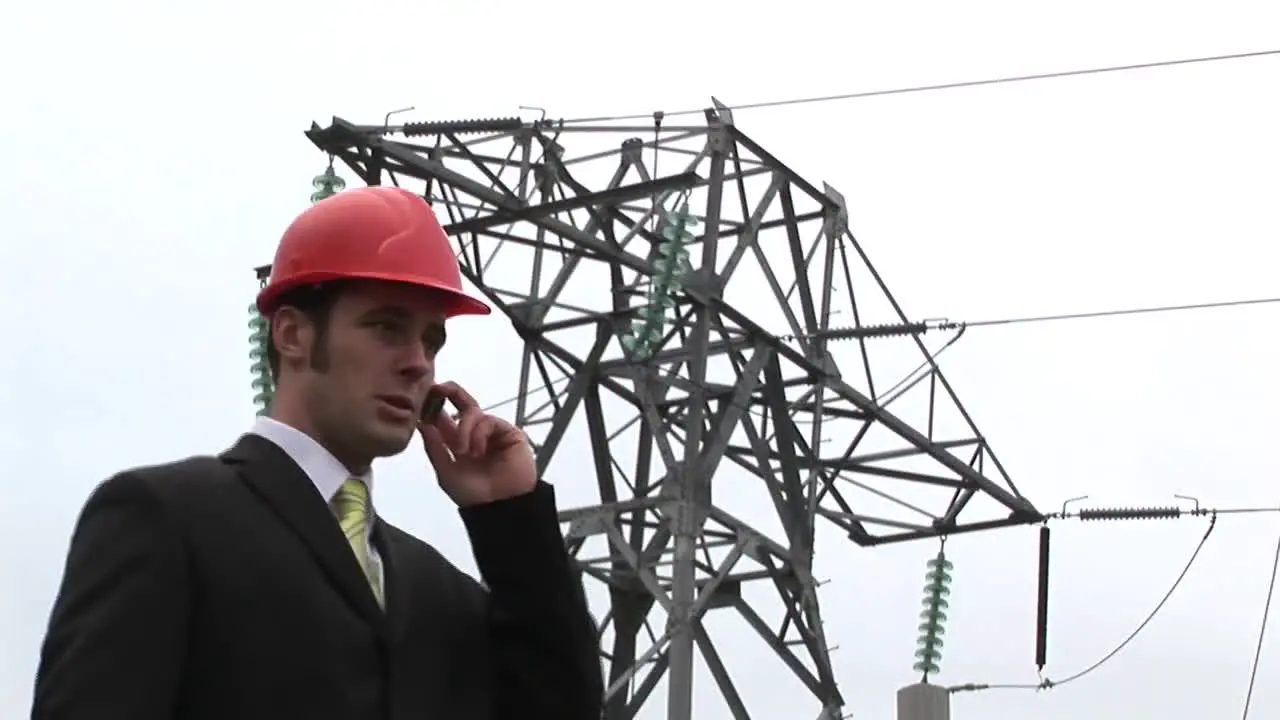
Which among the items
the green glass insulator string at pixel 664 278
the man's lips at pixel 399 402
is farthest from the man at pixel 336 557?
the green glass insulator string at pixel 664 278

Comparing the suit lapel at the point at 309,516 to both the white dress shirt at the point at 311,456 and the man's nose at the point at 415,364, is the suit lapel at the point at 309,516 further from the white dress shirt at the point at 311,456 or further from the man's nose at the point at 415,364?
the man's nose at the point at 415,364

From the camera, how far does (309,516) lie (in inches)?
135

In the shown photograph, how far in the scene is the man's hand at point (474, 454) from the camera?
12.3 ft

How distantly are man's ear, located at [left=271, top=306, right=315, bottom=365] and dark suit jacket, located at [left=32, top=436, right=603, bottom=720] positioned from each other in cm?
15

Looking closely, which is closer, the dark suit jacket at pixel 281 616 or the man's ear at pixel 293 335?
the dark suit jacket at pixel 281 616

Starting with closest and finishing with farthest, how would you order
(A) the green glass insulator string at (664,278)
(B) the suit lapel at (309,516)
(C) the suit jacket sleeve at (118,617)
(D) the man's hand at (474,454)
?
1. (C) the suit jacket sleeve at (118,617)
2. (B) the suit lapel at (309,516)
3. (D) the man's hand at (474,454)
4. (A) the green glass insulator string at (664,278)

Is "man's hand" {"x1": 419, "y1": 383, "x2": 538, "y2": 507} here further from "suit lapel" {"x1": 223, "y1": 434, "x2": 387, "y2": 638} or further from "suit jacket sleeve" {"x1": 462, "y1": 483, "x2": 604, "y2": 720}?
"suit lapel" {"x1": 223, "y1": 434, "x2": 387, "y2": 638}

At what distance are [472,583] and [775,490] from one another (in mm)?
12937

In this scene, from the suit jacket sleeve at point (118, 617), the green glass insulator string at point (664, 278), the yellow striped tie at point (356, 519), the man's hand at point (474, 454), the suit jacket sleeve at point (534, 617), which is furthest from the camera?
the green glass insulator string at point (664, 278)

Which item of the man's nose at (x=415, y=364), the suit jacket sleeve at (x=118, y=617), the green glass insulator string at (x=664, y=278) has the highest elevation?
the green glass insulator string at (x=664, y=278)

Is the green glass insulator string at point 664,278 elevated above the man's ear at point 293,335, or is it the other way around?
the green glass insulator string at point 664,278

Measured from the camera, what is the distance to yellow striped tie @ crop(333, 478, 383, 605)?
3510 millimetres

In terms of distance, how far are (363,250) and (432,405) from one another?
0.32 metres

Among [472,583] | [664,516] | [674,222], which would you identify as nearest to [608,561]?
[664,516]
